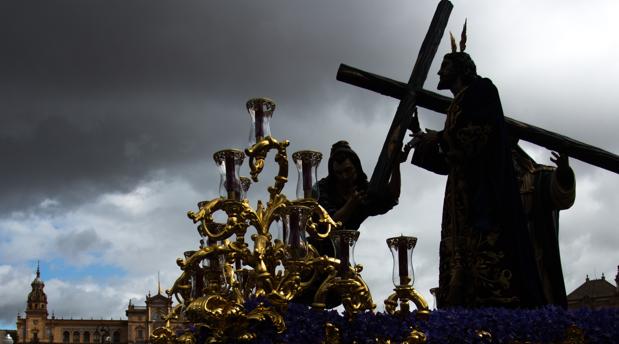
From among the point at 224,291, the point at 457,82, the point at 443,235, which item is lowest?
the point at 224,291

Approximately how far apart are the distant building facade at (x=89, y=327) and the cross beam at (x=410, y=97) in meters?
88.7

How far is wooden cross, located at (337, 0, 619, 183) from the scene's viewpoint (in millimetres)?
11711

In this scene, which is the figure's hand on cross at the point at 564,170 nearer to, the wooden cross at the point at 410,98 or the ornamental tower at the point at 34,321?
the wooden cross at the point at 410,98

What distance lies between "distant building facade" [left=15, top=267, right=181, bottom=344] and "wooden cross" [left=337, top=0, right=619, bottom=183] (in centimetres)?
8831

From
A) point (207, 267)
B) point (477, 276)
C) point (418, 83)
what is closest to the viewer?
point (207, 267)

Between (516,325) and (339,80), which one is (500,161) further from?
(339,80)

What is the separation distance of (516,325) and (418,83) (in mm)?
4326

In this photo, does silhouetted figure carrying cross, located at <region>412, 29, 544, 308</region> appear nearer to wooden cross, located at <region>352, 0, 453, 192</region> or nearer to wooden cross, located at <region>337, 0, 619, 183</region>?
wooden cross, located at <region>352, 0, 453, 192</region>

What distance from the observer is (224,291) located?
9.47 metres

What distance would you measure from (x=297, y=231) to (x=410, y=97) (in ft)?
12.8

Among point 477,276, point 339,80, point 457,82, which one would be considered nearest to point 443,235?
point 477,276

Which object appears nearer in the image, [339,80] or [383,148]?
[383,148]

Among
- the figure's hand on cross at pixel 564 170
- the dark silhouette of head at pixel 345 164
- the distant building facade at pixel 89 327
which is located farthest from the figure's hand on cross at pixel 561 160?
the distant building facade at pixel 89 327

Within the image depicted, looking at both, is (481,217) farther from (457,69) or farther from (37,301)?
(37,301)
